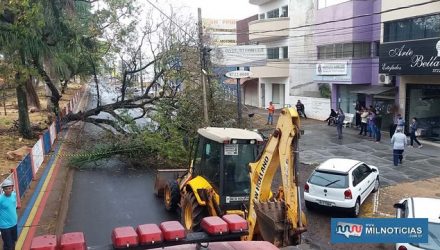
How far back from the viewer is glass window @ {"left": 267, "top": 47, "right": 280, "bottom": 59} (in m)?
37.3

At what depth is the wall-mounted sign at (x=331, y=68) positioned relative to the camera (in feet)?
88.8

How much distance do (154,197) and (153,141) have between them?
12.8 ft

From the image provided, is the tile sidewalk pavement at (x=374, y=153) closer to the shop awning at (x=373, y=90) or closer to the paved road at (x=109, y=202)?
the shop awning at (x=373, y=90)

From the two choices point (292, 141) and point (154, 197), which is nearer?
point (292, 141)

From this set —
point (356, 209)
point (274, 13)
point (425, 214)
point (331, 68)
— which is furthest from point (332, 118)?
point (425, 214)

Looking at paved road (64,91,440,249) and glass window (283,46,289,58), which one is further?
glass window (283,46,289,58)

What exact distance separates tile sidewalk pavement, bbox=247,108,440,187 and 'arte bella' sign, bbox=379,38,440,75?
12.2ft

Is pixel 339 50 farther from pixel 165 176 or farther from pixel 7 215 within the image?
pixel 7 215

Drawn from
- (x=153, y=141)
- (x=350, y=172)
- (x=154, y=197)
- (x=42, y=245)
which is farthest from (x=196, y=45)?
(x=42, y=245)

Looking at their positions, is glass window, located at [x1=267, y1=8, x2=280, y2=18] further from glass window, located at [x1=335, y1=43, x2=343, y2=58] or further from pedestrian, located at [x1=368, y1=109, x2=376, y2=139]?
pedestrian, located at [x1=368, y1=109, x2=376, y2=139]

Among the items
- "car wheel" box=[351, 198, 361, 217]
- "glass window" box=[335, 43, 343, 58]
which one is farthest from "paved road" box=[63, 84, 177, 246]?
"glass window" box=[335, 43, 343, 58]

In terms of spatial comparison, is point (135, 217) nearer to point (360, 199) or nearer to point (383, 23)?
point (360, 199)

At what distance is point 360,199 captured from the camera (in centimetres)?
1208

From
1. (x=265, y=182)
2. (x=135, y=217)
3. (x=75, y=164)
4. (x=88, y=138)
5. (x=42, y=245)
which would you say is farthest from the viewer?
(x=88, y=138)
